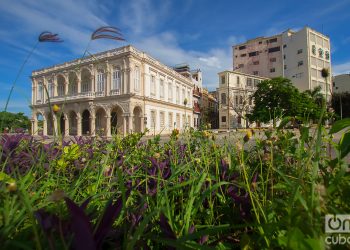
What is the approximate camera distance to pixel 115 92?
2188 cm

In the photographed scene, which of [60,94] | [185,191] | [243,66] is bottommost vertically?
[185,191]

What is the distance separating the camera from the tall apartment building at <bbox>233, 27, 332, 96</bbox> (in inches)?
1326

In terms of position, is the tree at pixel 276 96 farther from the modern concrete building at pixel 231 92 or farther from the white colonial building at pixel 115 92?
the white colonial building at pixel 115 92

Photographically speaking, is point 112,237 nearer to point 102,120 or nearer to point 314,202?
point 314,202

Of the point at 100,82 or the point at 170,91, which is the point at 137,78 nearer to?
the point at 100,82

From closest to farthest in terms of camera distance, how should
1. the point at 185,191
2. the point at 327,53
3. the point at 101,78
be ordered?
1. the point at 185,191
2. the point at 101,78
3. the point at 327,53

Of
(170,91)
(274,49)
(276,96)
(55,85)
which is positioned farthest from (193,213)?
(274,49)

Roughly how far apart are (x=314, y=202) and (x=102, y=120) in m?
25.3

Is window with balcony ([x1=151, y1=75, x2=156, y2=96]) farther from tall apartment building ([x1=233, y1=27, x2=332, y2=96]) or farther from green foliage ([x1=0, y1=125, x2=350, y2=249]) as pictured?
green foliage ([x1=0, y1=125, x2=350, y2=249])

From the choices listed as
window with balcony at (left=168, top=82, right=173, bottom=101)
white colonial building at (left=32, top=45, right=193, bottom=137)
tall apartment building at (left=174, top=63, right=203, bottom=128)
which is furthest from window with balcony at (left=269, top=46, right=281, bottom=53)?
window with balcony at (left=168, top=82, right=173, bottom=101)

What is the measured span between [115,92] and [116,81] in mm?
1086

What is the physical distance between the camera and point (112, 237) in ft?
1.77

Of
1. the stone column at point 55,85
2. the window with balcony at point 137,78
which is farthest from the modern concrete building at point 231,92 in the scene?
the stone column at point 55,85

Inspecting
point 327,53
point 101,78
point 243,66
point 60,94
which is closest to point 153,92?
point 101,78
